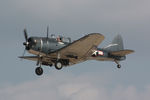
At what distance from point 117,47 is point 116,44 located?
403 mm

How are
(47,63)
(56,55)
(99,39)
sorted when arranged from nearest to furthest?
(99,39) < (56,55) < (47,63)

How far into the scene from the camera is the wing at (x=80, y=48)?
2784 cm

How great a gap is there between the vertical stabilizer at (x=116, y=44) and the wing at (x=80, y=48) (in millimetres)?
4458

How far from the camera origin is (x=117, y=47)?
3591 centimetres

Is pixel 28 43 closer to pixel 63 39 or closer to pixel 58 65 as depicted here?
pixel 63 39

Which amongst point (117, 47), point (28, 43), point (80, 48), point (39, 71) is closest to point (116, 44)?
point (117, 47)

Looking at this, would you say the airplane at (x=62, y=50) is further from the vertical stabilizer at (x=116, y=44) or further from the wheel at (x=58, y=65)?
the vertical stabilizer at (x=116, y=44)

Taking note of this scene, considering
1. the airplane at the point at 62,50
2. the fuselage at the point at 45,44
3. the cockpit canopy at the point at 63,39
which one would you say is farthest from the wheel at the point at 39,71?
the cockpit canopy at the point at 63,39

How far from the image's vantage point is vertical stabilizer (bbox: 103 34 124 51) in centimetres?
3506

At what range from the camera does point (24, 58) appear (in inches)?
1283

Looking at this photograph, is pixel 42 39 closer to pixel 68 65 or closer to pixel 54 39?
pixel 54 39

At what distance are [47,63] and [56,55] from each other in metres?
2.19

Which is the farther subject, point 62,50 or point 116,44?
point 116,44

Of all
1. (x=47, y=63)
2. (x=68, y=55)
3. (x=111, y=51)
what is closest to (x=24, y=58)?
(x=47, y=63)
